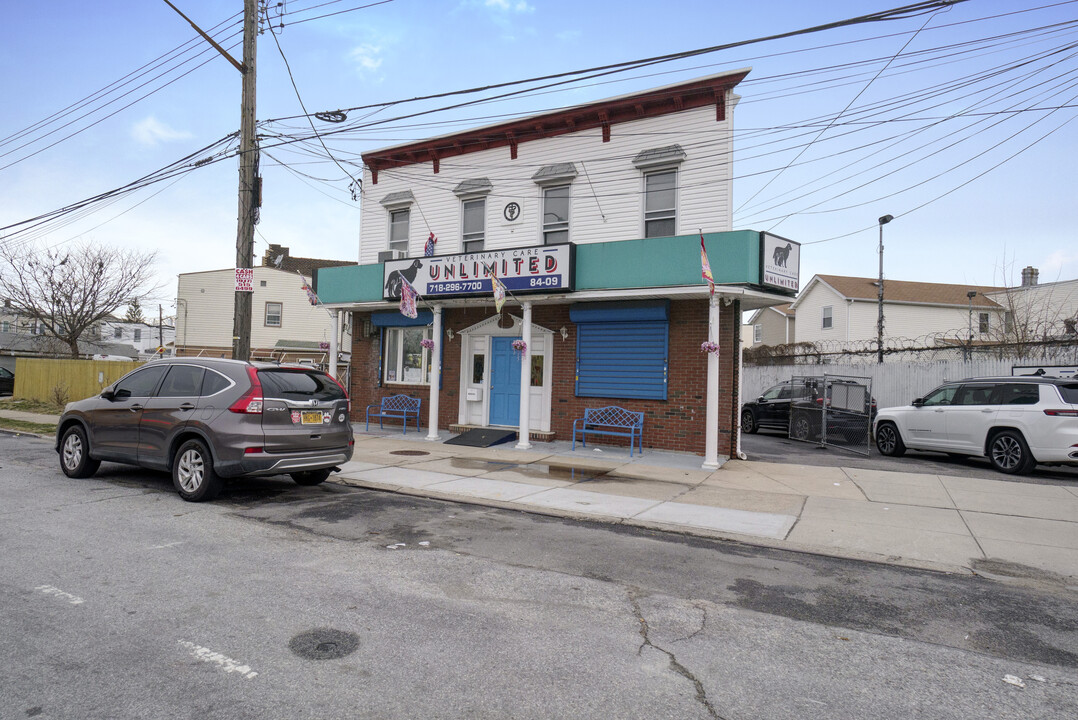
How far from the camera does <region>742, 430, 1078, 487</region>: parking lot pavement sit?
1107 cm

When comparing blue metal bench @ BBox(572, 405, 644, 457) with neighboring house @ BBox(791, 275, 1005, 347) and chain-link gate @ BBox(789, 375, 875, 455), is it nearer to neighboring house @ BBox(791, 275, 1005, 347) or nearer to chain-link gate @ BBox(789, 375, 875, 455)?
chain-link gate @ BBox(789, 375, 875, 455)

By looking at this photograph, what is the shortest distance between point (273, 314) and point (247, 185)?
25.1 metres

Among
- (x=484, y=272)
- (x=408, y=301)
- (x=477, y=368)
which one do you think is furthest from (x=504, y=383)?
(x=408, y=301)

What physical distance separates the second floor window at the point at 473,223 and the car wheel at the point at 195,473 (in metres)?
9.13

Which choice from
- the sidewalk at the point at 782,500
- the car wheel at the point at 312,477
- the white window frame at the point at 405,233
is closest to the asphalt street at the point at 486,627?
the sidewalk at the point at 782,500

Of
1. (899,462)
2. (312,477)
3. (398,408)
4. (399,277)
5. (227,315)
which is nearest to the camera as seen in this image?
(312,477)

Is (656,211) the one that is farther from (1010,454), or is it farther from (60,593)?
(60,593)

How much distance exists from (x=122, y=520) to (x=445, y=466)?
5.07 meters

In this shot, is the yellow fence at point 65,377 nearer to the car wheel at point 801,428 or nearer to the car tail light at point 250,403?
the car tail light at point 250,403

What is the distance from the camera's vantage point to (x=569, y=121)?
14148 mm

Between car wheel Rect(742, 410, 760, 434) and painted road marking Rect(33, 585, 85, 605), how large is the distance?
18413mm

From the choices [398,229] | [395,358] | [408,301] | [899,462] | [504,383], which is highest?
[398,229]

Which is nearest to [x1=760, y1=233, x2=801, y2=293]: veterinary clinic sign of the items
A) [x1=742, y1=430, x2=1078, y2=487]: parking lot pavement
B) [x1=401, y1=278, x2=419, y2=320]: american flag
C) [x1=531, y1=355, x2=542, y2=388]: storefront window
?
[x1=742, y1=430, x2=1078, y2=487]: parking lot pavement

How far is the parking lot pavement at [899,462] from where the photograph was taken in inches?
436
